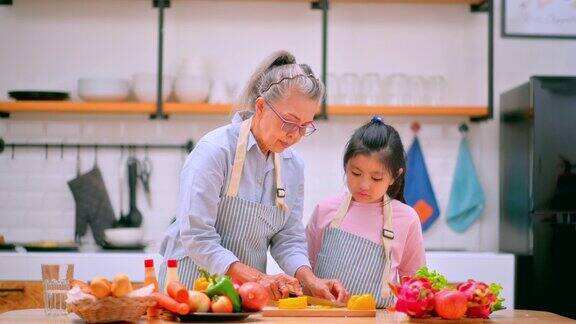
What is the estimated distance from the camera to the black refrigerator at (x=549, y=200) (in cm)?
502

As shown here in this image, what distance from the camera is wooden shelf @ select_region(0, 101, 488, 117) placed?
5301mm

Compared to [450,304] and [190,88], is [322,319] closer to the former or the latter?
[450,304]

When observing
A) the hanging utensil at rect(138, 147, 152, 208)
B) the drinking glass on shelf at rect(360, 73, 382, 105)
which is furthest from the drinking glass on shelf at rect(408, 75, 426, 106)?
the hanging utensil at rect(138, 147, 152, 208)

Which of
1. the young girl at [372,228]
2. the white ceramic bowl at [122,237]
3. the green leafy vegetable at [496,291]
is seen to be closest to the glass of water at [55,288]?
the young girl at [372,228]

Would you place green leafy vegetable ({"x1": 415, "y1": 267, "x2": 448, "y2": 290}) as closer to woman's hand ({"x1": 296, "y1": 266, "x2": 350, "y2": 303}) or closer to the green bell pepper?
Result: woman's hand ({"x1": 296, "y1": 266, "x2": 350, "y2": 303})

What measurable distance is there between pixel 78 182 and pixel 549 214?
106 inches

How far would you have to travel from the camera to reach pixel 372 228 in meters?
3.33

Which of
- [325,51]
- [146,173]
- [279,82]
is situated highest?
[325,51]

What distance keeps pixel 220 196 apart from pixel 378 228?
0.64 meters

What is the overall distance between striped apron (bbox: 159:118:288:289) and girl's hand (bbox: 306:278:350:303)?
237mm

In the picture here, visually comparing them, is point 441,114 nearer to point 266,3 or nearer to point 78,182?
point 266,3

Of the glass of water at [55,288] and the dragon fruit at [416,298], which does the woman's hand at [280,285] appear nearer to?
the dragon fruit at [416,298]

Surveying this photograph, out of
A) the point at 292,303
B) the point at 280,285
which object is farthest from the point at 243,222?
the point at 292,303

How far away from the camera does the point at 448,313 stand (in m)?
2.60
